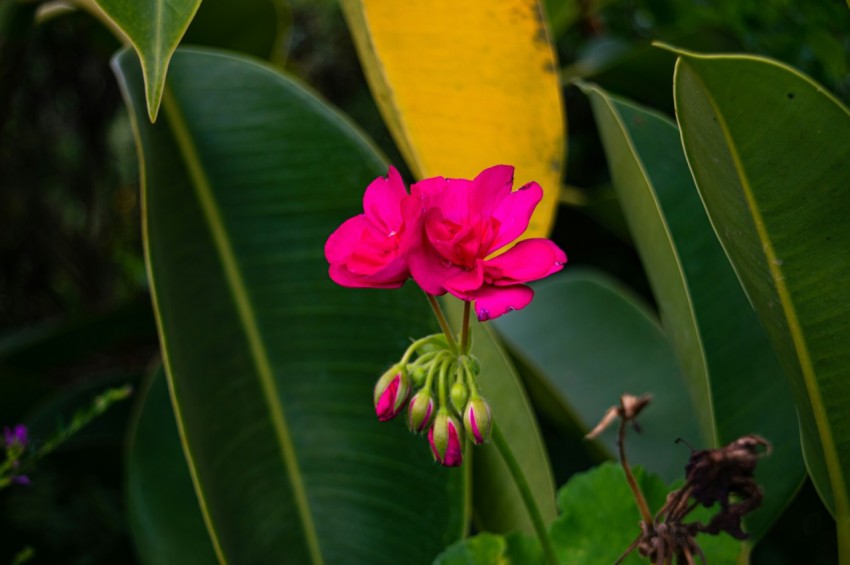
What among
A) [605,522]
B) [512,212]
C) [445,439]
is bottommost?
[605,522]

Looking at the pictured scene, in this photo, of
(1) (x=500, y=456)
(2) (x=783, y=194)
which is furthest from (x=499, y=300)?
(1) (x=500, y=456)

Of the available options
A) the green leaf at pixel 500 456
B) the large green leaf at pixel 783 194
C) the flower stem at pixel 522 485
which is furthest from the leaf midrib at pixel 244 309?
the large green leaf at pixel 783 194

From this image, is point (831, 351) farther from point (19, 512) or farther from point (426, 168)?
point (19, 512)

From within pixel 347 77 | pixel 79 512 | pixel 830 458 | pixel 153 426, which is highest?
pixel 347 77

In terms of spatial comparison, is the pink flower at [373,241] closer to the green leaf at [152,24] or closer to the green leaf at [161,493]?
the green leaf at [152,24]

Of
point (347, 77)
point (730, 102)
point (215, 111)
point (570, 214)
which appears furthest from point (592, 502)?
point (347, 77)

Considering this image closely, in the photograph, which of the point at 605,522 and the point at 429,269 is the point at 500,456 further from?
the point at 429,269

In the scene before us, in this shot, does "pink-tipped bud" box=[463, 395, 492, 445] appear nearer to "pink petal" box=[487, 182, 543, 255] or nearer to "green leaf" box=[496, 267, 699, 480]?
"pink petal" box=[487, 182, 543, 255]
